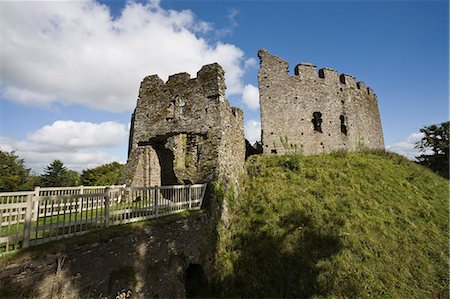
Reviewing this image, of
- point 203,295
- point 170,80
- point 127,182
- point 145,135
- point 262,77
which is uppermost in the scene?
point 262,77

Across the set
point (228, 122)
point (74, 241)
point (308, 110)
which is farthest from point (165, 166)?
point (308, 110)

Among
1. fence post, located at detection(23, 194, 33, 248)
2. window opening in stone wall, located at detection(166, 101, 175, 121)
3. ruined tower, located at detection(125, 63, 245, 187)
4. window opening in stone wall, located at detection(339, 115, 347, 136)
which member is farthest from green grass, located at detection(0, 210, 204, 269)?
window opening in stone wall, located at detection(339, 115, 347, 136)

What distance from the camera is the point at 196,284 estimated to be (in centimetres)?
938

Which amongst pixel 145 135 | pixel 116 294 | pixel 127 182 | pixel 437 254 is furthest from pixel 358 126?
pixel 116 294

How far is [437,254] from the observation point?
952cm

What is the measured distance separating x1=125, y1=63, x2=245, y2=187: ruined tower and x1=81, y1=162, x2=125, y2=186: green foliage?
2268 cm

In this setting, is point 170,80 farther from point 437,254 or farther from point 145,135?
point 437,254

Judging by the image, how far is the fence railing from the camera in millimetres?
4641

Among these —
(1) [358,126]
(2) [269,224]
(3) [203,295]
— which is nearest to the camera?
(3) [203,295]

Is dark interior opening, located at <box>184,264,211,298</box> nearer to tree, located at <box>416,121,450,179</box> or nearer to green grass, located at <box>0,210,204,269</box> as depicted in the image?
green grass, located at <box>0,210,204,269</box>

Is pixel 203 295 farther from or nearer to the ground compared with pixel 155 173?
nearer to the ground

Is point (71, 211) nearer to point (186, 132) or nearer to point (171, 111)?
point (186, 132)

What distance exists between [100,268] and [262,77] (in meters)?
15.9

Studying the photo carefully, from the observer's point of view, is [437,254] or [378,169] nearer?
[437,254]
